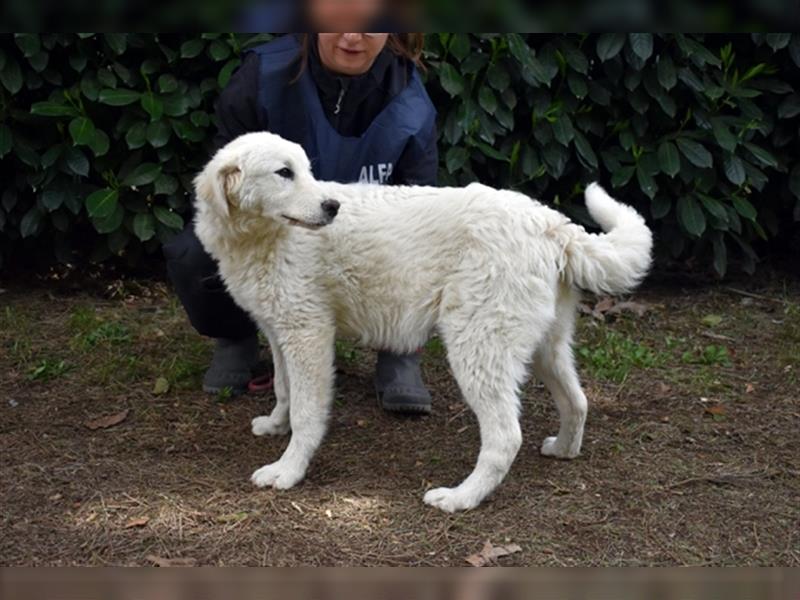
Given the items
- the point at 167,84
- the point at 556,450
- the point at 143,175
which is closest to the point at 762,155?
the point at 556,450

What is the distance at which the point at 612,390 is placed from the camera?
4398mm

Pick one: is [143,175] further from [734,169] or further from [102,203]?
[734,169]

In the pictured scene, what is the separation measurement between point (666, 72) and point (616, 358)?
1640 millimetres

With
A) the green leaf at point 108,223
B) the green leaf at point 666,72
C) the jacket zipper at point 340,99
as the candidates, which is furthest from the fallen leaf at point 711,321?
the green leaf at point 108,223

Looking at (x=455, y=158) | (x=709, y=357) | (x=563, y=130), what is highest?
(x=563, y=130)

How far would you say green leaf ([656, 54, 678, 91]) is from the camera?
5125 millimetres

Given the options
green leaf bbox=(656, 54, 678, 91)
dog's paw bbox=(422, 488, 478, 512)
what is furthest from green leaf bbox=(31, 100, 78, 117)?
green leaf bbox=(656, 54, 678, 91)

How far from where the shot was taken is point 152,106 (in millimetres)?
5004

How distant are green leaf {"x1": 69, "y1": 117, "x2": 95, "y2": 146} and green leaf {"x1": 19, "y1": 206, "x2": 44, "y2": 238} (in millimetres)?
548


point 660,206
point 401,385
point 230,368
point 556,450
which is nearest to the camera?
point 556,450

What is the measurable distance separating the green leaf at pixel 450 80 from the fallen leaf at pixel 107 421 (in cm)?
238

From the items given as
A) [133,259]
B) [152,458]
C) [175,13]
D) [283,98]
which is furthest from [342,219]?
[175,13]

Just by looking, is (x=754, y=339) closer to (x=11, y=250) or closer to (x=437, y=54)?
(x=437, y=54)

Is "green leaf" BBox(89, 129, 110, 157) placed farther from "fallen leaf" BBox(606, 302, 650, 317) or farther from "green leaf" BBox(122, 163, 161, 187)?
"fallen leaf" BBox(606, 302, 650, 317)
